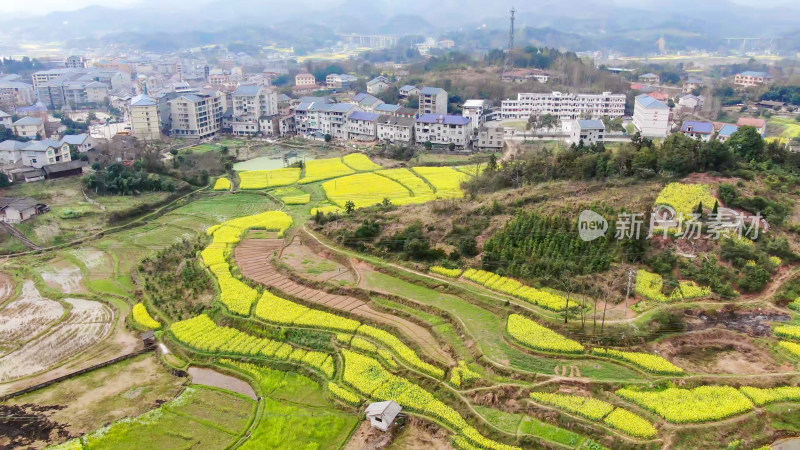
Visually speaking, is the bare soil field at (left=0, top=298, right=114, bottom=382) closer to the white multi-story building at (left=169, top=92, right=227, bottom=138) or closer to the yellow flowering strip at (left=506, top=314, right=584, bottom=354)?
the yellow flowering strip at (left=506, top=314, right=584, bottom=354)

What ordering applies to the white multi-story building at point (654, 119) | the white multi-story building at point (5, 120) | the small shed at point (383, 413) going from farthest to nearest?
the white multi-story building at point (5, 120) < the white multi-story building at point (654, 119) < the small shed at point (383, 413)

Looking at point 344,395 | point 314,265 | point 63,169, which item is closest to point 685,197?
point 314,265

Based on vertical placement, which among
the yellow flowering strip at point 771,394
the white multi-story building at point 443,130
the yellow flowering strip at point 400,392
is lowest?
the yellow flowering strip at point 400,392

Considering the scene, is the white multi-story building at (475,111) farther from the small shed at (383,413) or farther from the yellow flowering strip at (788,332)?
the small shed at (383,413)

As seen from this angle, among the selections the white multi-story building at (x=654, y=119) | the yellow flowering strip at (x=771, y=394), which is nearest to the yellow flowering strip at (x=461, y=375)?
the yellow flowering strip at (x=771, y=394)

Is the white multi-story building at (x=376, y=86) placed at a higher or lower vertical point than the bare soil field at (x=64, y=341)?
higher

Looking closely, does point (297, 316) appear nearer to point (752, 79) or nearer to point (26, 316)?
point (26, 316)

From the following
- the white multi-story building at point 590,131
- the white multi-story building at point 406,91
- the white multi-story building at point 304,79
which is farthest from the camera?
the white multi-story building at point 304,79
